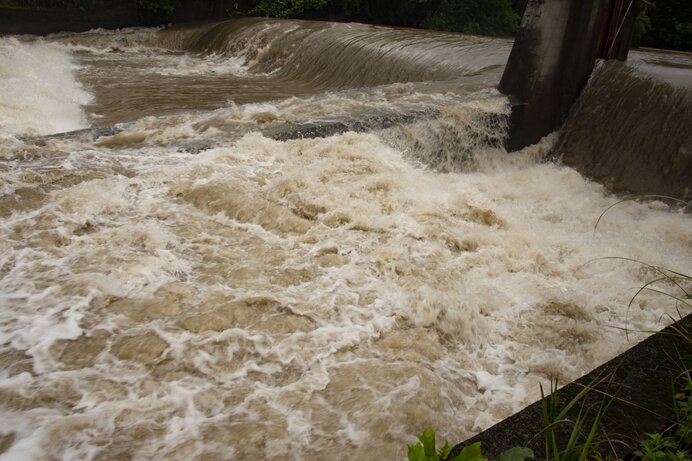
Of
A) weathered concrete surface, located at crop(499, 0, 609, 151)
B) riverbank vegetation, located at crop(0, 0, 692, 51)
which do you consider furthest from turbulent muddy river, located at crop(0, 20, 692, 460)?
riverbank vegetation, located at crop(0, 0, 692, 51)

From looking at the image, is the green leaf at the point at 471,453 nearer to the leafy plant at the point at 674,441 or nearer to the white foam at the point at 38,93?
the leafy plant at the point at 674,441

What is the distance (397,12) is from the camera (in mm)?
16484

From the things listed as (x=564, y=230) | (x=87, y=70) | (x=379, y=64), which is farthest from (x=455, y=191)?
(x=87, y=70)

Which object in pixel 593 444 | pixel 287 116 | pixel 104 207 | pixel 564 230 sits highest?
pixel 287 116

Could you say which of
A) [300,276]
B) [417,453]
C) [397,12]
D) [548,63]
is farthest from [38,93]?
[397,12]

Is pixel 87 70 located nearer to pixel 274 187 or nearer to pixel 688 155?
pixel 274 187

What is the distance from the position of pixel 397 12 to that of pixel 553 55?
11.5 meters

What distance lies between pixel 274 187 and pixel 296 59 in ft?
22.0

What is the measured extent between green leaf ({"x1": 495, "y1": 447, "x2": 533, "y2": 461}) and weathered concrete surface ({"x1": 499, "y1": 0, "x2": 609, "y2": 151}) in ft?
16.9

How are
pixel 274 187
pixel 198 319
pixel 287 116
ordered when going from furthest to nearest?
pixel 287 116 < pixel 274 187 < pixel 198 319

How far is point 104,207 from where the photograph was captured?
11.5 feet

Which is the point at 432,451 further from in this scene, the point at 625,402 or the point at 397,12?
the point at 397,12

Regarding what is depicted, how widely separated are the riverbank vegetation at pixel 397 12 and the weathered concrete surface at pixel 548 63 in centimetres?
811

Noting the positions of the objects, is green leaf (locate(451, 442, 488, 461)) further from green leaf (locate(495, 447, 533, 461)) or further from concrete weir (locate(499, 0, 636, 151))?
concrete weir (locate(499, 0, 636, 151))
